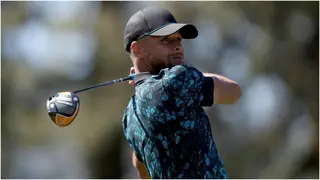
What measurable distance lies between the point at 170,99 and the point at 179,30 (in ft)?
1.31

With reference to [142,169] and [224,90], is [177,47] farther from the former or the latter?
[142,169]

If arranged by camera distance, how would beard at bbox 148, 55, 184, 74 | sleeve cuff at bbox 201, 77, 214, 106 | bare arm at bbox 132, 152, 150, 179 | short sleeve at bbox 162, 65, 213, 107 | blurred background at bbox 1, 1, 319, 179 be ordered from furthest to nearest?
blurred background at bbox 1, 1, 319, 179
bare arm at bbox 132, 152, 150, 179
beard at bbox 148, 55, 184, 74
sleeve cuff at bbox 201, 77, 214, 106
short sleeve at bbox 162, 65, 213, 107

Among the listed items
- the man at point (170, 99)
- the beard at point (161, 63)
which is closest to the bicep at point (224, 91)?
the man at point (170, 99)

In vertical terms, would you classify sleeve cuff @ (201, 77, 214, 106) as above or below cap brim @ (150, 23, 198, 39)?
below

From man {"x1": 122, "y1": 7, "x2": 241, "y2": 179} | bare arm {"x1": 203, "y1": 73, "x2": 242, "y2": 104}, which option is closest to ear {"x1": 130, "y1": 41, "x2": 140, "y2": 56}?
man {"x1": 122, "y1": 7, "x2": 241, "y2": 179}

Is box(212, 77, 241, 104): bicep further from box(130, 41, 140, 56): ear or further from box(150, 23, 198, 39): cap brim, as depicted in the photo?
box(130, 41, 140, 56): ear

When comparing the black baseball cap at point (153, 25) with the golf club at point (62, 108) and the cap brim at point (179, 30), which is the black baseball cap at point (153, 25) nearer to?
the cap brim at point (179, 30)

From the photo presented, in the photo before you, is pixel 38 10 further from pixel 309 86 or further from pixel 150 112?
pixel 150 112

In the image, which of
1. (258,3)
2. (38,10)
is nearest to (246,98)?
(258,3)

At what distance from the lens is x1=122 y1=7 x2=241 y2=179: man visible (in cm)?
393

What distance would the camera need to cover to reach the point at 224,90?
4035mm

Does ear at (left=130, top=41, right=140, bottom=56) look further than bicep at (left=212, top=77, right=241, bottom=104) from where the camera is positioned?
Yes

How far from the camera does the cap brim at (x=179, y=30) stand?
4.03 m

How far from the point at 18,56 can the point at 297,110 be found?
5.43 meters
